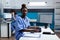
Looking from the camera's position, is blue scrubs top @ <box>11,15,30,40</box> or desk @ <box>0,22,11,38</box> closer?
blue scrubs top @ <box>11,15,30,40</box>

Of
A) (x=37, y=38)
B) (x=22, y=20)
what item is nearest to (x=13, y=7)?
(x=22, y=20)

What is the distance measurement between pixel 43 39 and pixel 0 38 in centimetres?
472

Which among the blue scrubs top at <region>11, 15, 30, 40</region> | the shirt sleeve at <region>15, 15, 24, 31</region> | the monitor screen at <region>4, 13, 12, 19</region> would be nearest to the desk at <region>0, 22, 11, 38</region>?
the monitor screen at <region>4, 13, 12, 19</region>

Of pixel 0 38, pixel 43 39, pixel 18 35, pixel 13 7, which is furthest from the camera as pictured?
pixel 13 7

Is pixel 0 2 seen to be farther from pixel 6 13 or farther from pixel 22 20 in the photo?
pixel 22 20

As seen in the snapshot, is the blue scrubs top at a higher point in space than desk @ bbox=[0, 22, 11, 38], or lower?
higher

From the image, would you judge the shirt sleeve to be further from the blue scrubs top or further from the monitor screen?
the monitor screen

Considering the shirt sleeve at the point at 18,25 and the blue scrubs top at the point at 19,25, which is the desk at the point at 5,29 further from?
the shirt sleeve at the point at 18,25

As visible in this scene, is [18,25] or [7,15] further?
[7,15]

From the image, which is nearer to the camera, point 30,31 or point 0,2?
point 30,31

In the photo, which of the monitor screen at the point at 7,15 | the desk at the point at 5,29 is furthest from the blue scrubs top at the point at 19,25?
the monitor screen at the point at 7,15

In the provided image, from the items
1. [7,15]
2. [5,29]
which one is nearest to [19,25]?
[5,29]

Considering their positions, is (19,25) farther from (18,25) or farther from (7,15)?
(7,15)

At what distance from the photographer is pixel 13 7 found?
8.91m
